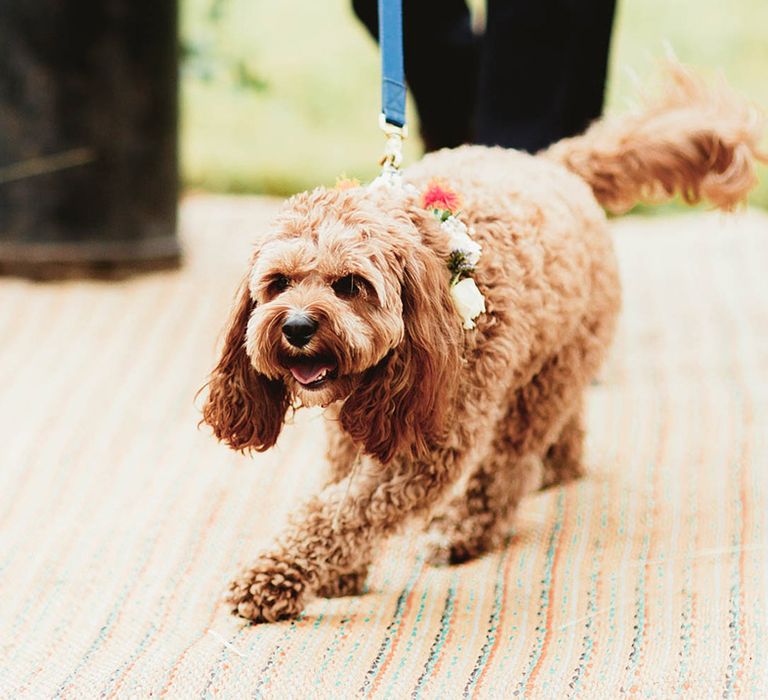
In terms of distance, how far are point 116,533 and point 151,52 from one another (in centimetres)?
264

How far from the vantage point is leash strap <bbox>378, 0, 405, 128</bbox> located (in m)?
2.71

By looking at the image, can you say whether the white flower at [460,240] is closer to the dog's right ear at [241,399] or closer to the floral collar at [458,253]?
the floral collar at [458,253]

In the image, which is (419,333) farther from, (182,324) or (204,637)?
(182,324)

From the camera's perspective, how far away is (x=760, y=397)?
4.01 metres

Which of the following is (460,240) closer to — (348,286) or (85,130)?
(348,286)

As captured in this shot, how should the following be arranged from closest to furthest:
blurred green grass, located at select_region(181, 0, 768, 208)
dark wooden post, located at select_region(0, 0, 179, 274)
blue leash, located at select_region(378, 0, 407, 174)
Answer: blue leash, located at select_region(378, 0, 407, 174) < dark wooden post, located at select_region(0, 0, 179, 274) < blurred green grass, located at select_region(181, 0, 768, 208)

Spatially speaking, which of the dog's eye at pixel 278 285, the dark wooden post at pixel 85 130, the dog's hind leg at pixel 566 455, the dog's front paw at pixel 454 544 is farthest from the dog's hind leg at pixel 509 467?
the dark wooden post at pixel 85 130

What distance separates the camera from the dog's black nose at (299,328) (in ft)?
7.16

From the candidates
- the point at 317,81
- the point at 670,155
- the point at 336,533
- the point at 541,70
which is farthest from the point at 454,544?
the point at 317,81

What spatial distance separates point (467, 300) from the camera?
96.1 inches

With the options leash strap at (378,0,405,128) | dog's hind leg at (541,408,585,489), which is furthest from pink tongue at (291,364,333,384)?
dog's hind leg at (541,408,585,489)

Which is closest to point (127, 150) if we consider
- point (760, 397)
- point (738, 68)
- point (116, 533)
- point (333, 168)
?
point (333, 168)

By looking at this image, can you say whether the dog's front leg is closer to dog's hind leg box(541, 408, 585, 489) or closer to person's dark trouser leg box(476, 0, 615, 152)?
dog's hind leg box(541, 408, 585, 489)

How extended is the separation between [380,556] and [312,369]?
77 centimetres
